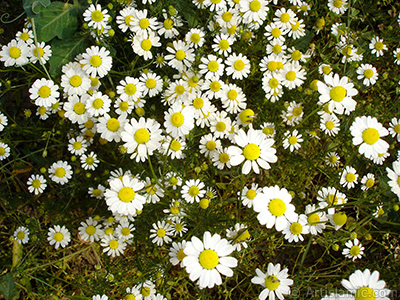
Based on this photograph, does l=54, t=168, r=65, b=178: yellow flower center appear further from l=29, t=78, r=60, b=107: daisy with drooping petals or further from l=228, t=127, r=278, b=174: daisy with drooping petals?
l=228, t=127, r=278, b=174: daisy with drooping petals

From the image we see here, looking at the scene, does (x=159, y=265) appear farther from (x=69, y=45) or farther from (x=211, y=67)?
(x=69, y=45)

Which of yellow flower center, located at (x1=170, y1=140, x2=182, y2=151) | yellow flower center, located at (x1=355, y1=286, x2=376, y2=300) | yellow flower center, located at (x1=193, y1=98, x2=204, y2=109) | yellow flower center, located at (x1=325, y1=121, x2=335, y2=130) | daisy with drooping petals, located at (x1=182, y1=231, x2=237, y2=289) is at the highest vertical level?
yellow flower center, located at (x1=325, y1=121, x2=335, y2=130)

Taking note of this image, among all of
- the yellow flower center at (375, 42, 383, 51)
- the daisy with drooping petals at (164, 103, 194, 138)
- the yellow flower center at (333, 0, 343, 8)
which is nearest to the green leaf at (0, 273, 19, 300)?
the daisy with drooping petals at (164, 103, 194, 138)

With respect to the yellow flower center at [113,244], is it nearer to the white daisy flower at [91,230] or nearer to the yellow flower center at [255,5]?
the white daisy flower at [91,230]

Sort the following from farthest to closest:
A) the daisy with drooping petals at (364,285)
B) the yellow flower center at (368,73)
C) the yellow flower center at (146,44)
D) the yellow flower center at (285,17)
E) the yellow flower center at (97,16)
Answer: the yellow flower center at (368,73) < the yellow flower center at (285,17) < the yellow flower center at (146,44) < the yellow flower center at (97,16) < the daisy with drooping petals at (364,285)

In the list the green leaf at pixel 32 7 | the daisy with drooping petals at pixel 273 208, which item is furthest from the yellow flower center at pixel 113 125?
the daisy with drooping petals at pixel 273 208
